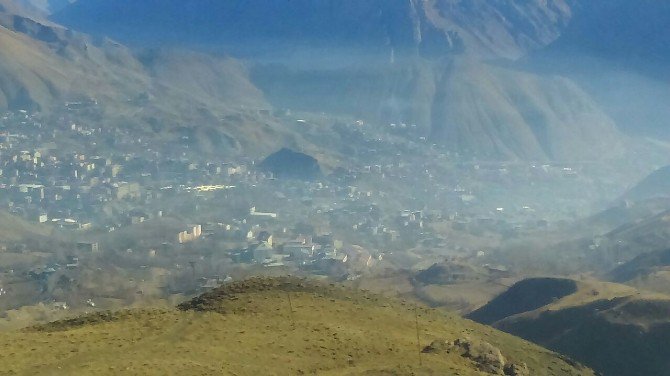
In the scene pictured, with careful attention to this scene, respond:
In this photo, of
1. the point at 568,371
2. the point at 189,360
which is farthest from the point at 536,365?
the point at 189,360

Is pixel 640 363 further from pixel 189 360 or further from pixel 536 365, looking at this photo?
pixel 189 360

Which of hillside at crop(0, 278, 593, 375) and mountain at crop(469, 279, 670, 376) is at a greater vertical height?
hillside at crop(0, 278, 593, 375)

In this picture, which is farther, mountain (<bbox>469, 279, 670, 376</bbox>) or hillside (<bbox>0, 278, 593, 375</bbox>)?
mountain (<bbox>469, 279, 670, 376</bbox>)

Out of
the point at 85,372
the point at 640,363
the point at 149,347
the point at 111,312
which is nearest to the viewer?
the point at 85,372

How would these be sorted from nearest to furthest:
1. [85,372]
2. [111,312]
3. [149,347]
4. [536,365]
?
[85,372] < [149,347] < [111,312] < [536,365]

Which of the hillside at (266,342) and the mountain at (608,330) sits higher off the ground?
the hillside at (266,342)
